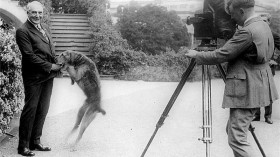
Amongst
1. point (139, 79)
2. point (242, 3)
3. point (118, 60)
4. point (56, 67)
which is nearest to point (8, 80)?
point (56, 67)

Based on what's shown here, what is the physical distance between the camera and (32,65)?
529 centimetres

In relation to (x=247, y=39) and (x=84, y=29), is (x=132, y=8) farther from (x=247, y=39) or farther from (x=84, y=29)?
(x=247, y=39)

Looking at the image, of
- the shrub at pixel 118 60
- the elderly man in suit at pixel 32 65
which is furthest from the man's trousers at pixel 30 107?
→ the shrub at pixel 118 60

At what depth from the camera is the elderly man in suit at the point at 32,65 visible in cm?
520

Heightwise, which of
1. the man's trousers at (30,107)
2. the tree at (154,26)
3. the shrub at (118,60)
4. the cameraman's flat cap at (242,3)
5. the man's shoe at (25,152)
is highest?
the cameraman's flat cap at (242,3)

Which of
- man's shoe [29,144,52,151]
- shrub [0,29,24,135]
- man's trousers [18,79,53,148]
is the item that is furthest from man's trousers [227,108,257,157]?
shrub [0,29,24,135]

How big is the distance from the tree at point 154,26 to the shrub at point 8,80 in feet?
11.9

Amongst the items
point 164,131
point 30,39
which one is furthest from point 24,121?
point 164,131

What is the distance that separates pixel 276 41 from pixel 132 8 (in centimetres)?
368

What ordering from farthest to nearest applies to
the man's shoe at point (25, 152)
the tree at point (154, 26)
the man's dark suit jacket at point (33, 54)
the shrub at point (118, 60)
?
the shrub at point (118, 60)
the tree at point (154, 26)
the man's shoe at point (25, 152)
the man's dark suit jacket at point (33, 54)

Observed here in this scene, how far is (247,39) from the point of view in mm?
3816

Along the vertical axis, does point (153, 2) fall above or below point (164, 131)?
above

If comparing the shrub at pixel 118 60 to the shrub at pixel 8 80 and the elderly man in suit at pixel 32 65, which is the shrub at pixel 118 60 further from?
the elderly man in suit at pixel 32 65

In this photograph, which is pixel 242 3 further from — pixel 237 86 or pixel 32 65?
pixel 32 65
